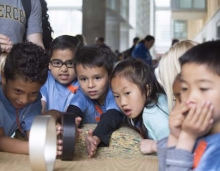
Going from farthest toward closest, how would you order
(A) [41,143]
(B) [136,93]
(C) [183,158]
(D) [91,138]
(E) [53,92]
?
(E) [53,92]
(B) [136,93]
(D) [91,138]
(A) [41,143]
(C) [183,158]

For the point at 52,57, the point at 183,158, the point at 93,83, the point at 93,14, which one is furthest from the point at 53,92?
the point at 93,14

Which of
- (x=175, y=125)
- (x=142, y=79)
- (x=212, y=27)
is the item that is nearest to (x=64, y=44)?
(x=142, y=79)

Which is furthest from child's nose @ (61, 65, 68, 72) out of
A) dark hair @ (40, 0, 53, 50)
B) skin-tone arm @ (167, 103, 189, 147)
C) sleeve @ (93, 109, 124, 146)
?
skin-tone arm @ (167, 103, 189, 147)

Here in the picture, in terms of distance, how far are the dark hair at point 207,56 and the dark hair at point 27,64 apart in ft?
3.01

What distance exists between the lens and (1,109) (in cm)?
216

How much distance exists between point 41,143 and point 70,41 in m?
1.81

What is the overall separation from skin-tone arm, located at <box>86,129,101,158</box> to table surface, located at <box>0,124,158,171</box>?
3cm

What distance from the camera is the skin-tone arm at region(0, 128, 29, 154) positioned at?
6.46 ft

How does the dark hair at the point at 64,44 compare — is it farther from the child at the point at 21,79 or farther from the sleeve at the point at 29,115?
the child at the point at 21,79

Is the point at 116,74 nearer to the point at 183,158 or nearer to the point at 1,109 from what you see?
the point at 1,109

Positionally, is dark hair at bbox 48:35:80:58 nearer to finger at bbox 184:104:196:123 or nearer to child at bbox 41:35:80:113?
child at bbox 41:35:80:113

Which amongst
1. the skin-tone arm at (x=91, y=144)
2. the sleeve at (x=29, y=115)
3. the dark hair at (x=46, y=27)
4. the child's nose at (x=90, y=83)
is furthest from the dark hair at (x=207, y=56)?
the dark hair at (x=46, y=27)

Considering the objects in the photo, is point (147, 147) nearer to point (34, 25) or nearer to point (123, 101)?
point (123, 101)

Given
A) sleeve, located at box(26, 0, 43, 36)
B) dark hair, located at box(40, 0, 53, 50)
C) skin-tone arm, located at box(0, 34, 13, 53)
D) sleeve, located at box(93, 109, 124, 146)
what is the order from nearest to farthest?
sleeve, located at box(93, 109, 124, 146), skin-tone arm, located at box(0, 34, 13, 53), sleeve, located at box(26, 0, 43, 36), dark hair, located at box(40, 0, 53, 50)
